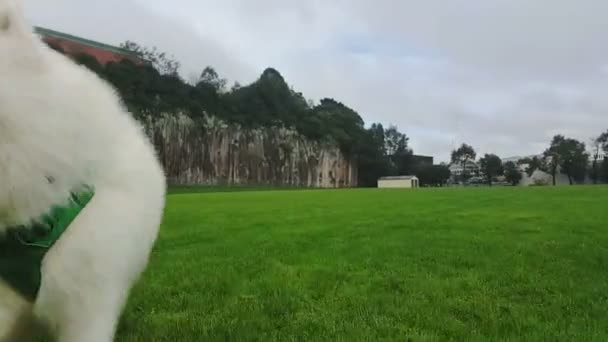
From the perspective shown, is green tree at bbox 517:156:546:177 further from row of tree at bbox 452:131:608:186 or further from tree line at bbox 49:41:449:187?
tree line at bbox 49:41:449:187

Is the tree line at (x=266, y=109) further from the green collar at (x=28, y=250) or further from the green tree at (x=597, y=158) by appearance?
the green collar at (x=28, y=250)

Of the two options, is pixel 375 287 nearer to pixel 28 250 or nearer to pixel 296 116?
pixel 28 250

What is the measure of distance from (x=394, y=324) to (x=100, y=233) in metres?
2.31

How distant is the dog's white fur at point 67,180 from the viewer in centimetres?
154

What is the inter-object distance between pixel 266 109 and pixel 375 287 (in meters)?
62.8

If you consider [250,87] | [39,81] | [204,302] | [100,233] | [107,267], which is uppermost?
[250,87]

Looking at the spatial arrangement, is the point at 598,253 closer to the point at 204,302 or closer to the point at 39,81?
the point at 204,302

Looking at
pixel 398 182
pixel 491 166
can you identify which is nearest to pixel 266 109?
pixel 398 182

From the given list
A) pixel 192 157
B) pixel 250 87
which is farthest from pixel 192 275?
pixel 250 87

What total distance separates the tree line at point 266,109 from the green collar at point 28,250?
119ft

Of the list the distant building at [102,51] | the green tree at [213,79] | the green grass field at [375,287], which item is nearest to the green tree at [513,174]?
the green tree at [213,79]

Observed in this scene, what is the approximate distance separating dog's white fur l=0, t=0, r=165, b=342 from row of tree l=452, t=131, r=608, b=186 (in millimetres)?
70451

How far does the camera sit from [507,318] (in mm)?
3682

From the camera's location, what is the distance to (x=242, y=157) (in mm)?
58562
